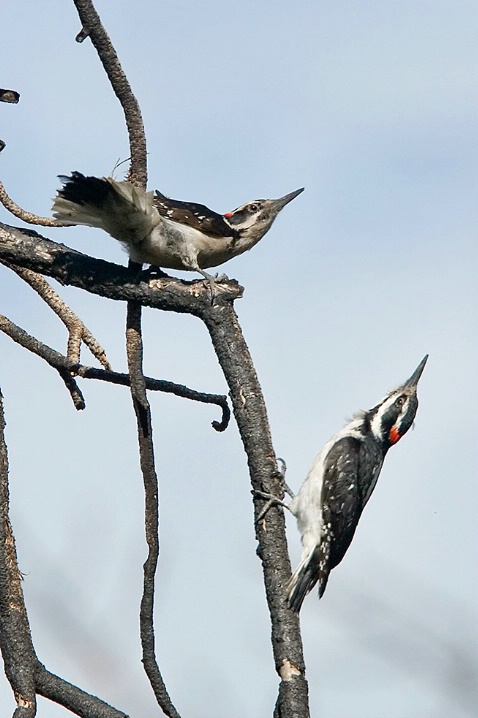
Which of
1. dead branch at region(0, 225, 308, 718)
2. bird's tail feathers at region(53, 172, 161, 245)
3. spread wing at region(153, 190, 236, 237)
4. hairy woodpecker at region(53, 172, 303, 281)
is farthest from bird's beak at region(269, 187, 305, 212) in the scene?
dead branch at region(0, 225, 308, 718)

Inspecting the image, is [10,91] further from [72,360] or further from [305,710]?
[305,710]

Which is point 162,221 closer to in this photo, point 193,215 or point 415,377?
point 193,215

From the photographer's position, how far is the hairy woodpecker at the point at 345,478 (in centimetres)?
488

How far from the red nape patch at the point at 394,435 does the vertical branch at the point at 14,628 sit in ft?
10.0

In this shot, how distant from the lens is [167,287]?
9.78ft

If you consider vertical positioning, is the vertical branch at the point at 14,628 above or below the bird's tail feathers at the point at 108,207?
below

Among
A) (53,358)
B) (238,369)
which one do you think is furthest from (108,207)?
(238,369)

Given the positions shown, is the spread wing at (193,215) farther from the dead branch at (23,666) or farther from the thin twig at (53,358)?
the dead branch at (23,666)

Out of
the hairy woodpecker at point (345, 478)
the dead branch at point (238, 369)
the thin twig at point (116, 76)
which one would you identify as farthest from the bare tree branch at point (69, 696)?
the hairy woodpecker at point (345, 478)

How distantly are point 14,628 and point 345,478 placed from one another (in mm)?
2779

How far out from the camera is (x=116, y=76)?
2.92 meters

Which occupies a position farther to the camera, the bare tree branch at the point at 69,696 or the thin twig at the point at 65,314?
the thin twig at the point at 65,314

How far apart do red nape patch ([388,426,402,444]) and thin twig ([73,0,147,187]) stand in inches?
105

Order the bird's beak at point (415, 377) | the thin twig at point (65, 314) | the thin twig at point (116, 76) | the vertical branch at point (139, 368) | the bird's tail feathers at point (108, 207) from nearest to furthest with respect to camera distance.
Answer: the vertical branch at point (139, 368), the thin twig at point (116, 76), the thin twig at point (65, 314), the bird's tail feathers at point (108, 207), the bird's beak at point (415, 377)
